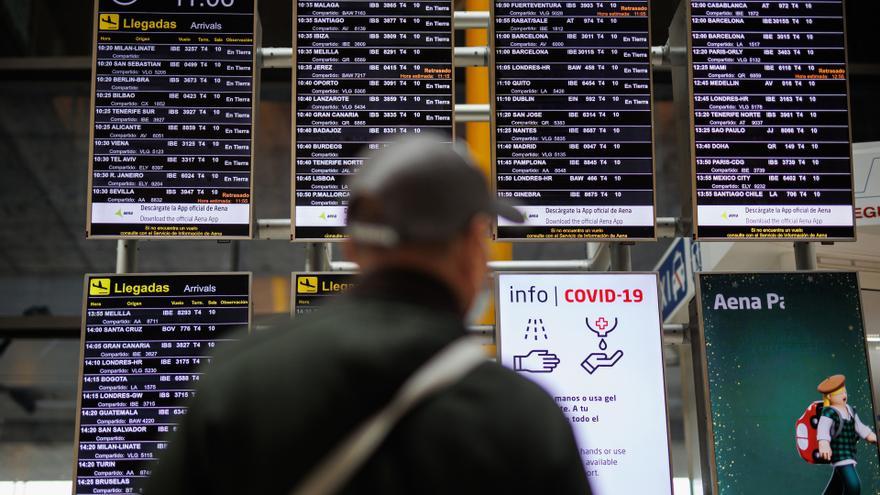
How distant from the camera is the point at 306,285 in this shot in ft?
15.3

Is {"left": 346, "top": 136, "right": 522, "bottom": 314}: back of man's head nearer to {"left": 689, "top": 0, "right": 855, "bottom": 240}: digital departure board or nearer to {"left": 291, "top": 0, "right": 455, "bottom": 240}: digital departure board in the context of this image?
{"left": 291, "top": 0, "right": 455, "bottom": 240}: digital departure board

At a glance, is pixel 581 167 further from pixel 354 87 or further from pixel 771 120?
pixel 354 87

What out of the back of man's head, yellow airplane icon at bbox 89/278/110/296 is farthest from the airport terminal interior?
the back of man's head

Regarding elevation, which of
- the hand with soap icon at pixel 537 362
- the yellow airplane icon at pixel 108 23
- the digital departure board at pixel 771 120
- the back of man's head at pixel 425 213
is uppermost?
the yellow airplane icon at pixel 108 23

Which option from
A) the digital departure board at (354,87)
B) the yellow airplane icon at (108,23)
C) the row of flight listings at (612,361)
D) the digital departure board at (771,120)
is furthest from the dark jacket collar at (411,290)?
the yellow airplane icon at (108,23)

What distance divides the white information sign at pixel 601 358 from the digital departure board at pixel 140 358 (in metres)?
1.26

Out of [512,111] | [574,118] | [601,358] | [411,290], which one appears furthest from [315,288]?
[411,290]

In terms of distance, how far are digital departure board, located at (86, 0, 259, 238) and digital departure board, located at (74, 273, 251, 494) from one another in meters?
0.26

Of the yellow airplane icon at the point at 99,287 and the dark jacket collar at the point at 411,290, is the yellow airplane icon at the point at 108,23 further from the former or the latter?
the dark jacket collar at the point at 411,290

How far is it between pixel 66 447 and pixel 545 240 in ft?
22.5

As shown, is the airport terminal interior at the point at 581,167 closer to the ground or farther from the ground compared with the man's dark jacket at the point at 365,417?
farther from the ground

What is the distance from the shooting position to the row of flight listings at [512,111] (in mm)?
4641

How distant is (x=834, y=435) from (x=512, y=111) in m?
2.00

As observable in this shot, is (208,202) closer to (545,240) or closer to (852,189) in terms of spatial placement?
(545,240)
